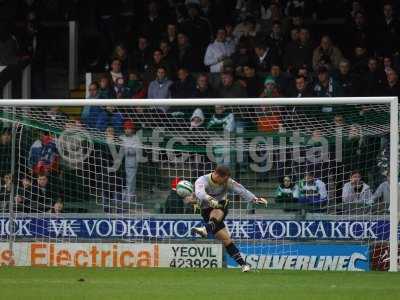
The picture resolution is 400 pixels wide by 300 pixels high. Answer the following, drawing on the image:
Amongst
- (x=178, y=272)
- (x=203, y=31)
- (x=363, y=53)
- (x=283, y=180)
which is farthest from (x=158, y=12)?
(x=178, y=272)

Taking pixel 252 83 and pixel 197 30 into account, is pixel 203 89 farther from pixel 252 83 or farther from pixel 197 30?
pixel 197 30

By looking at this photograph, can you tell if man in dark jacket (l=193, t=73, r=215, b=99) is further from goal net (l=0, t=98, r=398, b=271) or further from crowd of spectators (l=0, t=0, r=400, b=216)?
goal net (l=0, t=98, r=398, b=271)

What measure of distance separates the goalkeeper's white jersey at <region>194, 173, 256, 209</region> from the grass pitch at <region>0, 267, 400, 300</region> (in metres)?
1.04

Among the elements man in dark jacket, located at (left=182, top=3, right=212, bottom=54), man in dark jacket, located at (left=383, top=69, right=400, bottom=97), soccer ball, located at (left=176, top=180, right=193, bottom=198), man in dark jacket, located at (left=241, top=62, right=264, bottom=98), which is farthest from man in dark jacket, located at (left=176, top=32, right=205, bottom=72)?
soccer ball, located at (left=176, top=180, right=193, bottom=198)

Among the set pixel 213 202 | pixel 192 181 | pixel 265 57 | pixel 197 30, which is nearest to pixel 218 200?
pixel 213 202

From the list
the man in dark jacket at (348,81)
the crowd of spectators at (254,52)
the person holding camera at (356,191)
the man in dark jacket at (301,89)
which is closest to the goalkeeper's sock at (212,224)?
the person holding camera at (356,191)

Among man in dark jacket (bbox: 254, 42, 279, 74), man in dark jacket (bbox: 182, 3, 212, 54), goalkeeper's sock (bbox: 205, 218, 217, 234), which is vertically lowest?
goalkeeper's sock (bbox: 205, 218, 217, 234)

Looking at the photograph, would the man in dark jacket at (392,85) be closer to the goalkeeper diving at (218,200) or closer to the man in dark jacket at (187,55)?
the man in dark jacket at (187,55)

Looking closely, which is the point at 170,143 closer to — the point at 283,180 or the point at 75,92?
the point at 283,180

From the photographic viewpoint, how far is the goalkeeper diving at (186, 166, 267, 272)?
14.5 metres

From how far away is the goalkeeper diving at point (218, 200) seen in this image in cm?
1454

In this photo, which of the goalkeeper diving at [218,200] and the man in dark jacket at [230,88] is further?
the man in dark jacket at [230,88]

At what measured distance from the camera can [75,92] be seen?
2081 cm

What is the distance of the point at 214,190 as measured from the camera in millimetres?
14953
